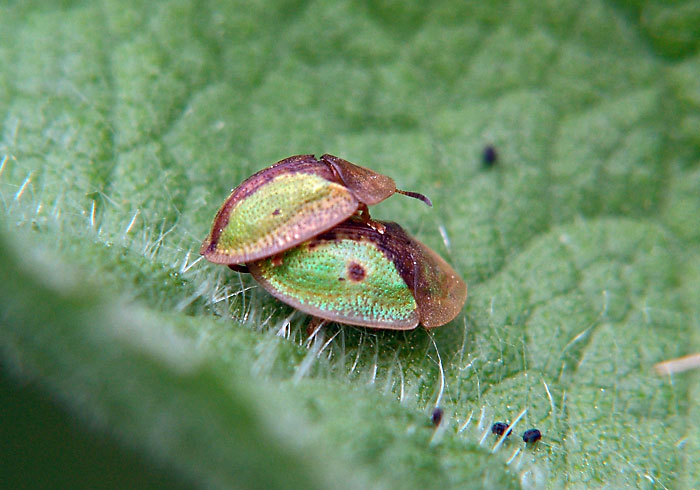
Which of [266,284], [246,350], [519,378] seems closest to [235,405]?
[246,350]

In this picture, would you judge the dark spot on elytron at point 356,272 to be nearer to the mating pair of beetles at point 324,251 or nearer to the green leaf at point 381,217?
the mating pair of beetles at point 324,251

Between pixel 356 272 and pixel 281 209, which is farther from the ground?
pixel 281 209

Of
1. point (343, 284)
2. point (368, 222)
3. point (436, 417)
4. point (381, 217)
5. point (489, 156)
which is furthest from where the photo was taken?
point (489, 156)

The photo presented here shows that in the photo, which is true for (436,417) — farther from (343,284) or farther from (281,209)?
(281,209)

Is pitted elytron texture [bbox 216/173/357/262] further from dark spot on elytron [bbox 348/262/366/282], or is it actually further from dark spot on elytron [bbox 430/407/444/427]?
dark spot on elytron [bbox 430/407/444/427]

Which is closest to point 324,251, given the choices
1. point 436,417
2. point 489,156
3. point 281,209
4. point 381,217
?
point 281,209

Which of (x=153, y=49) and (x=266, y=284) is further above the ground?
(x=153, y=49)

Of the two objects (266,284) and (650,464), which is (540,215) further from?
(266,284)

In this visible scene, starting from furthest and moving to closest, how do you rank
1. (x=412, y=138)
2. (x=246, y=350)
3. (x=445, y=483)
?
1. (x=412, y=138)
2. (x=246, y=350)
3. (x=445, y=483)
